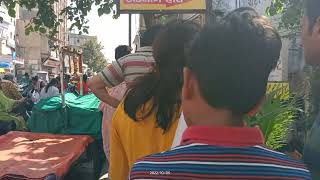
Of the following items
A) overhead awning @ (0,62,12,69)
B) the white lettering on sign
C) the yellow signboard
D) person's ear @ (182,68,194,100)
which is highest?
the white lettering on sign

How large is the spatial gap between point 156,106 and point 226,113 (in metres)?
0.90

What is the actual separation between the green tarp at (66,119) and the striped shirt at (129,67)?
113 inches

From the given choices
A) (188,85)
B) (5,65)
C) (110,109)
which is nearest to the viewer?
(188,85)

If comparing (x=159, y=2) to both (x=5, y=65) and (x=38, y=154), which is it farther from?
(x=5, y=65)

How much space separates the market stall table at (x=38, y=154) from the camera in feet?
13.5

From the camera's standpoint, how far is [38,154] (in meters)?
4.83

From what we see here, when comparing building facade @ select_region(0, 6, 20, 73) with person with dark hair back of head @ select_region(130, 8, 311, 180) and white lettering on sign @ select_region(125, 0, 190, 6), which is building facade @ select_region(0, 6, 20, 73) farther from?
person with dark hair back of head @ select_region(130, 8, 311, 180)

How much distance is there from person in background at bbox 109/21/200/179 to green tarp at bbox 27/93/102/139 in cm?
399

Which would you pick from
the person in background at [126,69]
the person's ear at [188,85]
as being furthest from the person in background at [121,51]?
the person's ear at [188,85]

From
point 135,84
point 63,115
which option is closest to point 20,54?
point 63,115

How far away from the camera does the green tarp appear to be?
19.9 feet

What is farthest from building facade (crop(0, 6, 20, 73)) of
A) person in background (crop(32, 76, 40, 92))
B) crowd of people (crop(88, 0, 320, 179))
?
crowd of people (crop(88, 0, 320, 179))

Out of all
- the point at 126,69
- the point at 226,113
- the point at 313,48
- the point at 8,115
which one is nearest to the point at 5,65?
the point at 8,115

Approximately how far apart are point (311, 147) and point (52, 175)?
3028 mm
